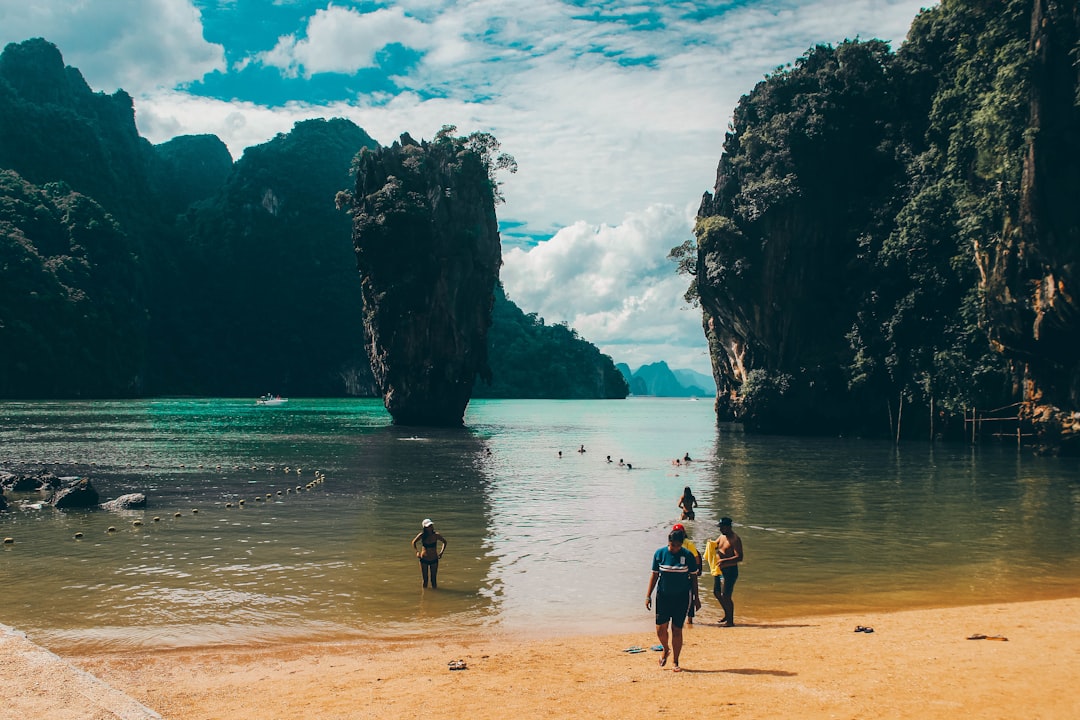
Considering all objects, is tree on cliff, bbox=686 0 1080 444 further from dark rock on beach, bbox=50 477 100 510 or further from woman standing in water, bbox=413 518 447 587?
dark rock on beach, bbox=50 477 100 510

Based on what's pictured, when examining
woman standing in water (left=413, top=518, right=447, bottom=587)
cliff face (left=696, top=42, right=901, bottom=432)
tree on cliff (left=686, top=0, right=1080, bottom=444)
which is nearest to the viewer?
woman standing in water (left=413, top=518, right=447, bottom=587)

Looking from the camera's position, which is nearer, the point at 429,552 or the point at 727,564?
the point at 727,564

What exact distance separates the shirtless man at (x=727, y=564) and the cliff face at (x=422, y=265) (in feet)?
213

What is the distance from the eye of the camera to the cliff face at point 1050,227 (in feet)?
130

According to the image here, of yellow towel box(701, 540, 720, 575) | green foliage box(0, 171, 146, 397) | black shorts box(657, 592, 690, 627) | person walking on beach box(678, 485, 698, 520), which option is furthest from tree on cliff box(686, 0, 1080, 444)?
green foliage box(0, 171, 146, 397)

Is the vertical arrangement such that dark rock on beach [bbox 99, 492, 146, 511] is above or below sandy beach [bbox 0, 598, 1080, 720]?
below

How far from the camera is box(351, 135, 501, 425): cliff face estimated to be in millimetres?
77250

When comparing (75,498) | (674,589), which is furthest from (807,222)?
(674,589)

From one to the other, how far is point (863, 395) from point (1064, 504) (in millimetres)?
35715

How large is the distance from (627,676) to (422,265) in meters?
69.7

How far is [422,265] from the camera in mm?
78250

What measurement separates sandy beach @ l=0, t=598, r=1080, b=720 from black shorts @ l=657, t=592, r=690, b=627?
2.18 feet

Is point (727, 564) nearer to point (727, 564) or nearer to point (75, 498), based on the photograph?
point (727, 564)

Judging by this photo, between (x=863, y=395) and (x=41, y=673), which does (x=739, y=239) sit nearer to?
(x=863, y=395)
